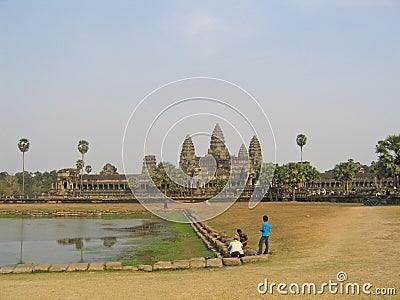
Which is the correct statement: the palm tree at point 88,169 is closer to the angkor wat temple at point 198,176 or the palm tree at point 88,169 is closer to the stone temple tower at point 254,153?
the angkor wat temple at point 198,176

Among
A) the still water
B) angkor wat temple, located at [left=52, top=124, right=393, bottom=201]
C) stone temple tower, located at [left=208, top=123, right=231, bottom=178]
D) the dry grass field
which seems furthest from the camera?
stone temple tower, located at [left=208, top=123, right=231, bottom=178]

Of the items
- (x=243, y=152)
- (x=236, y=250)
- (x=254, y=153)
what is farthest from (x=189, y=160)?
(x=236, y=250)

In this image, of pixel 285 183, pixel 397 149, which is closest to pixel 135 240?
pixel 397 149

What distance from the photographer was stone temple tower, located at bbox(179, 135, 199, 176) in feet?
352

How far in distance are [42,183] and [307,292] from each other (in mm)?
161184

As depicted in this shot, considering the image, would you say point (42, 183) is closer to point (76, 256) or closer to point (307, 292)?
point (76, 256)

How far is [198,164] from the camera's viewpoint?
11356 centimetres

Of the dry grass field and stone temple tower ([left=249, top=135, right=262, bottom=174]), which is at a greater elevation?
stone temple tower ([left=249, top=135, right=262, bottom=174])

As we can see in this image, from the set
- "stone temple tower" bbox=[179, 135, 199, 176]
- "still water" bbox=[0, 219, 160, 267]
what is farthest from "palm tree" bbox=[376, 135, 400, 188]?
"stone temple tower" bbox=[179, 135, 199, 176]

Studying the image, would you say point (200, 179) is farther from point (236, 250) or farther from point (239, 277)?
point (239, 277)

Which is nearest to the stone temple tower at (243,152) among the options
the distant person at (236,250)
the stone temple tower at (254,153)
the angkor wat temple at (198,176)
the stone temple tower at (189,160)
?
the angkor wat temple at (198,176)

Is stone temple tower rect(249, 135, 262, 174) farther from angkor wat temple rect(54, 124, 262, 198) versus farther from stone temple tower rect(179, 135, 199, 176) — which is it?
stone temple tower rect(179, 135, 199, 176)

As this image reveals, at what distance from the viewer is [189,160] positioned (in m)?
110

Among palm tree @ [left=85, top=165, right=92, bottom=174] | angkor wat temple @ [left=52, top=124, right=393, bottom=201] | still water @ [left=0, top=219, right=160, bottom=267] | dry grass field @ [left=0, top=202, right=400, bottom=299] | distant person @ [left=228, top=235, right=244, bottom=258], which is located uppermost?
palm tree @ [left=85, top=165, right=92, bottom=174]
